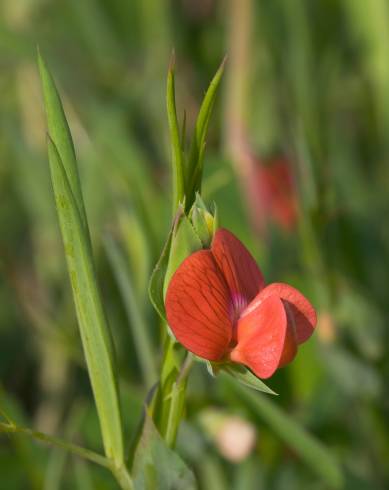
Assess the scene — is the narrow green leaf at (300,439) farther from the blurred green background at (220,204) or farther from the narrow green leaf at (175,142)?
the narrow green leaf at (175,142)

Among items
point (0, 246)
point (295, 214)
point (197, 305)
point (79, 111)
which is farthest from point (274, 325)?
point (79, 111)

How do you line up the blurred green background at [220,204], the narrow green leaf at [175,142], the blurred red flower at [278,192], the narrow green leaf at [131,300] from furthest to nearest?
the blurred red flower at [278,192]
the blurred green background at [220,204]
the narrow green leaf at [131,300]
the narrow green leaf at [175,142]

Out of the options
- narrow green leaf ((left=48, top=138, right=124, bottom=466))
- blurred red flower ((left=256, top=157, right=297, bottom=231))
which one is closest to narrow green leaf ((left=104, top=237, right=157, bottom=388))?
narrow green leaf ((left=48, top=138, right=124, bottom=466))

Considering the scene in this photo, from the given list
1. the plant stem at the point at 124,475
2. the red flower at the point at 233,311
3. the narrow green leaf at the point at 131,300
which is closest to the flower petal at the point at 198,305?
the red flower at the point at 233,311

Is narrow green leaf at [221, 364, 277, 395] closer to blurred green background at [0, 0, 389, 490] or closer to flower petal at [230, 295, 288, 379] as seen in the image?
flower petal at [230, 295, 288, 379]

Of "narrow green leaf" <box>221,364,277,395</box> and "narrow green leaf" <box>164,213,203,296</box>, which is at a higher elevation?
"narrow green leaf" <box>164,213,203,296</box>

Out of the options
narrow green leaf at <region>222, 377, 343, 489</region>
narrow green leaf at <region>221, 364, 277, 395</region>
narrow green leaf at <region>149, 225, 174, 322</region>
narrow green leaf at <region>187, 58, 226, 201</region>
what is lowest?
narrow green leaf at <region>222, 377, 343, 489</region>
